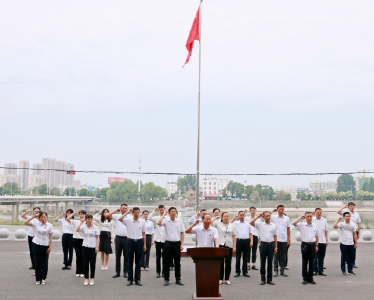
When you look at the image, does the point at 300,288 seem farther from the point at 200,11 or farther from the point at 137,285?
the point at 200,11

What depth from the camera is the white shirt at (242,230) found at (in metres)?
10.3

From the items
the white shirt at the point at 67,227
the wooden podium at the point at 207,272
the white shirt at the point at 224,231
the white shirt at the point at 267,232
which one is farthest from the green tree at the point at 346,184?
the wooden podium at the point at 207,272

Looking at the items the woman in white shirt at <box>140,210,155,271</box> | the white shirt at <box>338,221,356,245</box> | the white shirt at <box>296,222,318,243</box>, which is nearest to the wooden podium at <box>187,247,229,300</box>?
the white shirt at <box>296,222,318,243</box>

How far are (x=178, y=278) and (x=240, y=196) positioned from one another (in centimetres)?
11480

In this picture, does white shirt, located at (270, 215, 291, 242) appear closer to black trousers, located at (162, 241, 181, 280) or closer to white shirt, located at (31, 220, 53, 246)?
black trousers, located at (162, 241, 181, 280)

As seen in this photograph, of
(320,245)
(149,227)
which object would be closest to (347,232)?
(320,245)

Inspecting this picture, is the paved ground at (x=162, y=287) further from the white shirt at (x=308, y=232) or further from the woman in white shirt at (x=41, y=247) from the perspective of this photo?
the white shirt at (x=308, y=232)

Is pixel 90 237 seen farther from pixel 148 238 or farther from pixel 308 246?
pixel 308 246

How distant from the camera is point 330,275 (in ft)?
34.1

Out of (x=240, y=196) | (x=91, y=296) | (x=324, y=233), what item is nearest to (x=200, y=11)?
(x=324, y=233)

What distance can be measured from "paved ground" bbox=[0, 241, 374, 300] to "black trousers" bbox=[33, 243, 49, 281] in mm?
233

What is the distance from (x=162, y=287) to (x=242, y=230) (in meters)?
2.67

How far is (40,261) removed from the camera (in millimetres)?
9094

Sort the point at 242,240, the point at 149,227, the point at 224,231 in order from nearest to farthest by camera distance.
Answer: the point at 224,231 < the point at 242,240 < the point at 149,227
